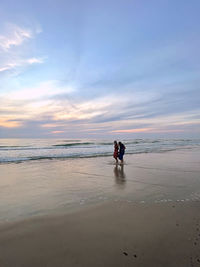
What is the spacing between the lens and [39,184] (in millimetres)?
7699

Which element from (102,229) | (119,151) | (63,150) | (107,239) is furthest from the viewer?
(63,150)

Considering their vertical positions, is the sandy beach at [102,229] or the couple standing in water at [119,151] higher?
the couple standing in water at [119,151]

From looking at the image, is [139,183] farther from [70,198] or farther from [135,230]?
[135,230]

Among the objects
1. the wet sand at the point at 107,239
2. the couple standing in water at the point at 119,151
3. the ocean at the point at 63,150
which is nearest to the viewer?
the wet sand at the point at 107,239

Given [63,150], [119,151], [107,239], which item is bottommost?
[107,239]

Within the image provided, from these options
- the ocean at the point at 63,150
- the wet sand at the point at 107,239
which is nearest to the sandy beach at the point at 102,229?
the wet sand at the point at 107,239

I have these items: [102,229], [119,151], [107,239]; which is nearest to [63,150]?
[119,151]

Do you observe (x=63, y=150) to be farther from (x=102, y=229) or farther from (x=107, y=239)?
(x=107, y=239)

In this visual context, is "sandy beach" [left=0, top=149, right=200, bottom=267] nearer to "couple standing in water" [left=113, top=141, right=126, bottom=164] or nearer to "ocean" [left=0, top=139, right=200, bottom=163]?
"couple standing in water" [left=113, top=141, right=126, bottom=164]

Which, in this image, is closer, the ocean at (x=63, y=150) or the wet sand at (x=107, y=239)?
the wet sand at (x=107, y=239)

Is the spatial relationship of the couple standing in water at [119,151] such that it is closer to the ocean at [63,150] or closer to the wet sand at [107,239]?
the ocean at [63,150]

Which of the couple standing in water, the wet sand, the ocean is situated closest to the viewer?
the wet sand

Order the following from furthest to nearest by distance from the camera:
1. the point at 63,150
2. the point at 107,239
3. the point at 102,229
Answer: the point at 63,150, the point at 102,229, the point at 107,239

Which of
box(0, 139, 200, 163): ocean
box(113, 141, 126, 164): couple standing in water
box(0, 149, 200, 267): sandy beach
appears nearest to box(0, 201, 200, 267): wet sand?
box(0, 149, 200, 267): sandy beach
